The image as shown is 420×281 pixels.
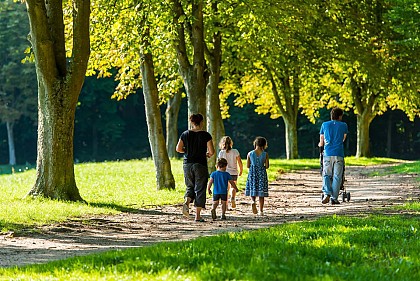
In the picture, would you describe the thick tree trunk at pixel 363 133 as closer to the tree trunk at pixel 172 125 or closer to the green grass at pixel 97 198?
the tree trunk at pixel 172 125

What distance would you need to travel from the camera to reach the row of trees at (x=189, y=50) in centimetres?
1941

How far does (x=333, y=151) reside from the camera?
63.3 ft

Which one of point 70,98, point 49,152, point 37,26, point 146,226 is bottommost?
point 146,226

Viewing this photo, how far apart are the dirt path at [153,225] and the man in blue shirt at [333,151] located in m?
0.52

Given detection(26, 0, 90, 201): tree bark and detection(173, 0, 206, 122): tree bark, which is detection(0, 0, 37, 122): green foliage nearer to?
detection(173, 0, 206, 122): tree bark

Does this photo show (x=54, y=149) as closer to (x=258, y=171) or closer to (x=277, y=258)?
(x=258, y=171)

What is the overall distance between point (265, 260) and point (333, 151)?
10741 millimetres

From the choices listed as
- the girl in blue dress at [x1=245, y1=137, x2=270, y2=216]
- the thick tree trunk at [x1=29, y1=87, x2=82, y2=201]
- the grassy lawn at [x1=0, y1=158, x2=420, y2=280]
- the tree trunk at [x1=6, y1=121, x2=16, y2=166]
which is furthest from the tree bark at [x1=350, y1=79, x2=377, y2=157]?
the grassy lawn at [x1=0, y1=158, x2=420, y2=280]

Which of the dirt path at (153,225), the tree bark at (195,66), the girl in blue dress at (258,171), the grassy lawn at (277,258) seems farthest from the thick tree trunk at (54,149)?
the tree bark at (195,66)

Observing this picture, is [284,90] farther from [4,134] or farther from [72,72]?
[4,134]

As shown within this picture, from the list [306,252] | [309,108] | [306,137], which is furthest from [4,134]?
[306,252]

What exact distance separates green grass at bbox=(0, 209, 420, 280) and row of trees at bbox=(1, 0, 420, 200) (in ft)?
29.8

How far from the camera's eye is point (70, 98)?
1948 cm

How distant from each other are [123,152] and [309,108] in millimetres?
34349
